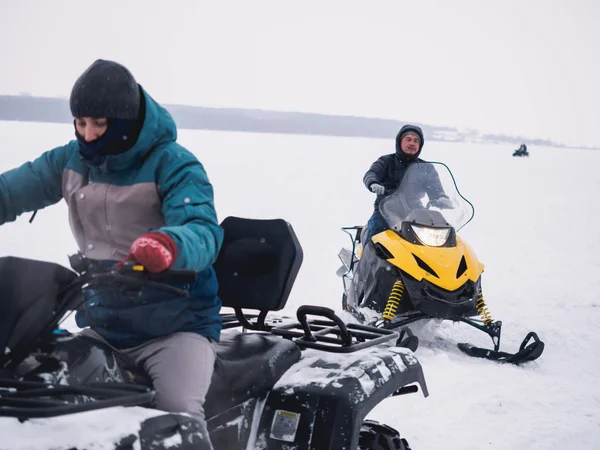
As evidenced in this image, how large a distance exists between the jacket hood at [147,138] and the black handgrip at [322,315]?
90 cm

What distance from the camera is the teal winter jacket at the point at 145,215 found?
6.99 ft

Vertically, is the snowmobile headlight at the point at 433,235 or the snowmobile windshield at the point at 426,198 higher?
the snowmobile windshield at the point at 426,198

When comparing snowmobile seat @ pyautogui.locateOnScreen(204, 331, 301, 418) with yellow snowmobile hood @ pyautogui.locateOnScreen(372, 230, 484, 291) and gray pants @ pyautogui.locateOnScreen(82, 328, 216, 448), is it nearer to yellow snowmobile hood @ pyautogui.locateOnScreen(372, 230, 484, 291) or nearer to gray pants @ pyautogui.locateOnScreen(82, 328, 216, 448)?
gray pants @ pyautogui.locateOnScreen(82, 328, 216, 448)

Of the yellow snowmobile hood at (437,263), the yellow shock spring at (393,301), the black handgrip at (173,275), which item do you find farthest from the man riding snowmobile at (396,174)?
the black handgrip at (173,275)

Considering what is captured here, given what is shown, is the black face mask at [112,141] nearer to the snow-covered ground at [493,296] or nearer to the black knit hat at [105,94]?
the black knit hat at [105,94]

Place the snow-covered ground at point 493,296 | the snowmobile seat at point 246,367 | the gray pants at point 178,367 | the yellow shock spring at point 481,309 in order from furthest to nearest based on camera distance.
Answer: the yellow shock spring at point 481,309 < the snow-covered ground at point 493,296 < the snowmobile seat at point 246,367 < the gray pants at point 178,367

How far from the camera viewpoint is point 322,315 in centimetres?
280

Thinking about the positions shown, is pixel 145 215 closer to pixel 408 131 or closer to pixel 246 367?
pixel 246 367

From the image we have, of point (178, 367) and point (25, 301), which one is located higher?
point (25, 301)

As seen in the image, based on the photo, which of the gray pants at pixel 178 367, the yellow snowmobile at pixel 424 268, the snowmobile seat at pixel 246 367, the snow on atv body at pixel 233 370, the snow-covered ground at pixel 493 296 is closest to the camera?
the snow on atv body at pixel 233 370

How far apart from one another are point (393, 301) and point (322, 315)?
296cm

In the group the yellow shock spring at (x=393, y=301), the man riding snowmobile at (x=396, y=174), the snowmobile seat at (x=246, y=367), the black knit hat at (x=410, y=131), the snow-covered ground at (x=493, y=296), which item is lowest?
the snow-covered ground at (x=493, y=296)

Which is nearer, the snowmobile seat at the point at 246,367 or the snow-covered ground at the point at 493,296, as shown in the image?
the snowmobile seat at the point at 246,367

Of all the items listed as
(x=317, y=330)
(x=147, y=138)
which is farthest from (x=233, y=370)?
(x=317, y=330)
